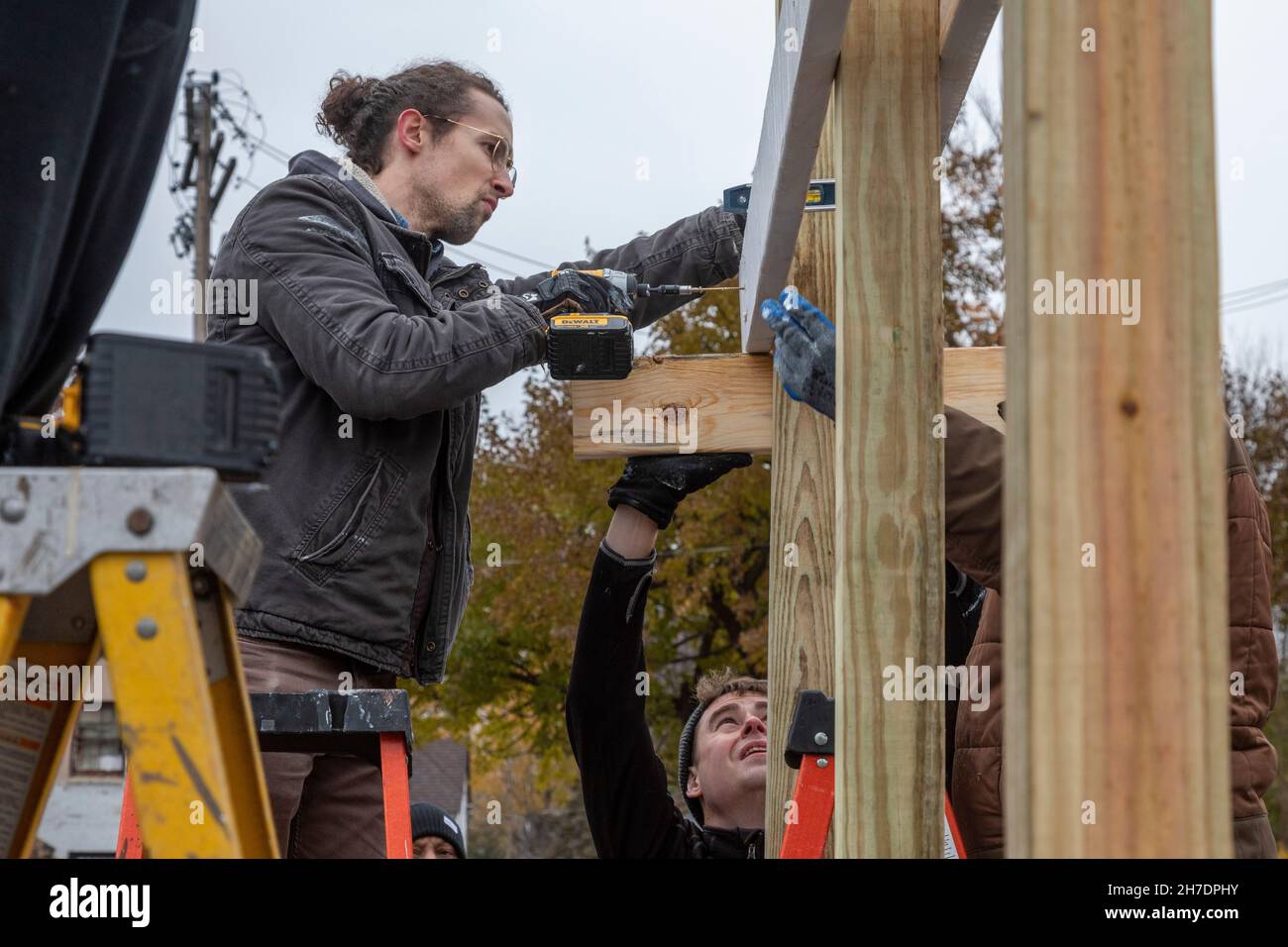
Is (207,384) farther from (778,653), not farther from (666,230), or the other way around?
(666,230)

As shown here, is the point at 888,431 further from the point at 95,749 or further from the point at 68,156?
the point at 95,749

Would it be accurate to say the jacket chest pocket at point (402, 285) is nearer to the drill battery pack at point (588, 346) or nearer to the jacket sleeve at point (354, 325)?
the jacket sleeve at point (354, 325)

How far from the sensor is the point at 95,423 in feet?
4.21

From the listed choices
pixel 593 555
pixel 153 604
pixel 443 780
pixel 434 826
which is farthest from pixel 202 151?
pixel 443 780

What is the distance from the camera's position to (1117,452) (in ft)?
3.96

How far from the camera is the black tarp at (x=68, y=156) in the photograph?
1356 millimetres

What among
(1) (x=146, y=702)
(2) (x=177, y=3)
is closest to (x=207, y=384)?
(1) (x=146, y=702)

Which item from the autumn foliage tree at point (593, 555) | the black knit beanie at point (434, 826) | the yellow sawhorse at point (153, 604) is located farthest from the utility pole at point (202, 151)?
the yellow sawhorse at point (153, 604)

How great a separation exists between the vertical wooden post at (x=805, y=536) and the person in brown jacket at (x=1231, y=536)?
14.9 inches

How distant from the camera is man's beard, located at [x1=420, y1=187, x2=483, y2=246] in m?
3.22

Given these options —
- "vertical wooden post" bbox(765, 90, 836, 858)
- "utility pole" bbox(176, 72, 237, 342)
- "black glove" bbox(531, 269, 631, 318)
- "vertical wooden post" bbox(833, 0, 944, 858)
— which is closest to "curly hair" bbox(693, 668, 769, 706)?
"vertical wooden post" bbox(765, 90, 836, 858)
